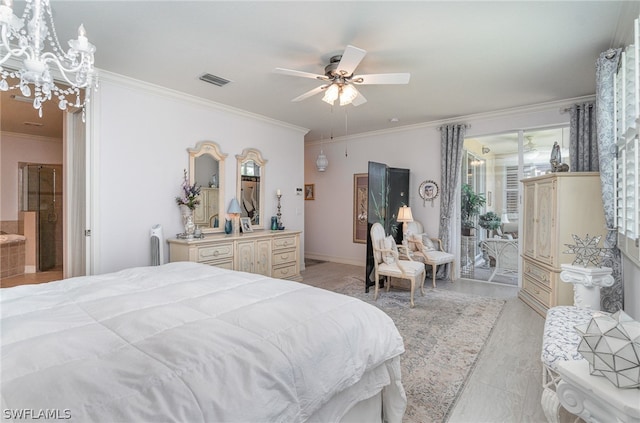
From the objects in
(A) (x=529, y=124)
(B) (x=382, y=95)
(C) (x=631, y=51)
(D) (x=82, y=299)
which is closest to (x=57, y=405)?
(D) (x=82, y=299)

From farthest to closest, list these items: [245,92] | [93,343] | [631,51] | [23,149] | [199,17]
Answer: [23,149]
[245,92]
[199,17]
[631,51]
[93,343]

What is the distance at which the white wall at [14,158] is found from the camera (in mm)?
5532

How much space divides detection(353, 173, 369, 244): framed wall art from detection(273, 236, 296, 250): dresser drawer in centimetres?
183

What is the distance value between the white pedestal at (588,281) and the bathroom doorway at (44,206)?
7900 mm

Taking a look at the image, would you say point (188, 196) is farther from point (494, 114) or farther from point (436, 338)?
point (494, 114)

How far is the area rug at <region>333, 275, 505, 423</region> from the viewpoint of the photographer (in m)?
2.08

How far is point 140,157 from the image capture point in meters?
3.71

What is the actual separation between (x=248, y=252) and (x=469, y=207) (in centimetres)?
390

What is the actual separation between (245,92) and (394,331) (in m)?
3.44

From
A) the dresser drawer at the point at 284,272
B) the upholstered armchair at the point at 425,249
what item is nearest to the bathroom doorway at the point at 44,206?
the dresser drawer at the point at 284,272

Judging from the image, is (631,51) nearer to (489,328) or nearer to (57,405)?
(489,328)

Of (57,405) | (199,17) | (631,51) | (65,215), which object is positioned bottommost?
(57,405)

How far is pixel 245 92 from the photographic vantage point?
3990 millimetres

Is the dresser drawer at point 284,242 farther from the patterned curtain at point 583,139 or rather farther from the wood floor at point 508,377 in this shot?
the patterned curtain at point 583,139
